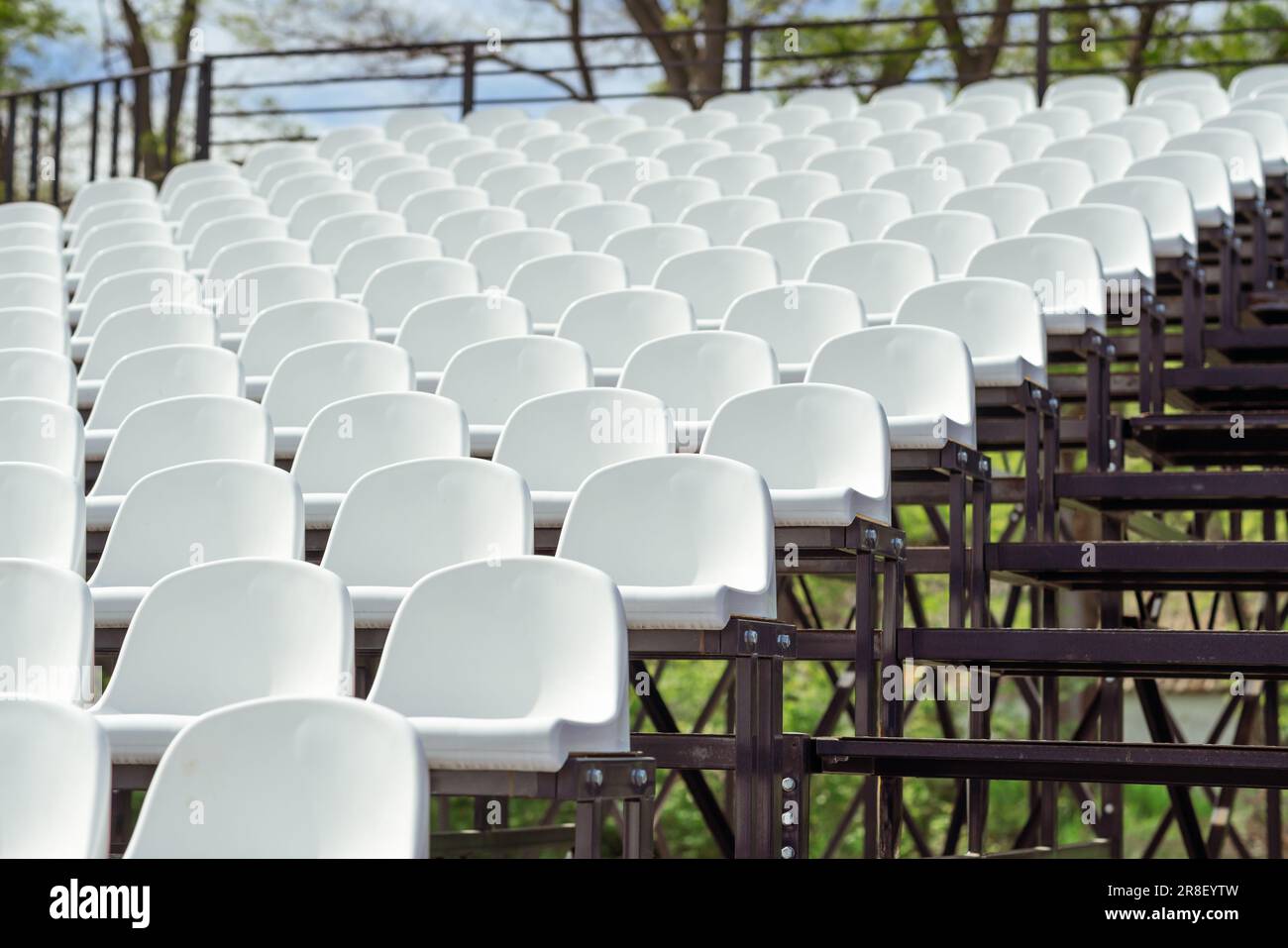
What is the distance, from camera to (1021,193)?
6191 mm

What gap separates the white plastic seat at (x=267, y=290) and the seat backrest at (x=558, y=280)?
734mm

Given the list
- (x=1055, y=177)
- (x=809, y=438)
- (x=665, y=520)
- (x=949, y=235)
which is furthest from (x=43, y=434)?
(x=1055, y=177)

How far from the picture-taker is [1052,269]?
17.0ft

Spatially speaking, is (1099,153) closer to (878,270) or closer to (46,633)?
(878,270)

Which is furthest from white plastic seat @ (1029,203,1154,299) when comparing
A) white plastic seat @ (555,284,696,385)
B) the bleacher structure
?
white plastic seat @ (555,284,696,385)

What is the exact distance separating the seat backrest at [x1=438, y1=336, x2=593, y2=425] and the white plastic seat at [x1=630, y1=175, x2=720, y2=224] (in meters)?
2.44

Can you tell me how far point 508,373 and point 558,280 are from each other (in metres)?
1.17

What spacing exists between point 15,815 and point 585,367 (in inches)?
99.4

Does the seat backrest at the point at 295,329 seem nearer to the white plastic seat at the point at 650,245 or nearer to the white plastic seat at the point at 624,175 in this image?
the white plastic seat at the point at 650,245

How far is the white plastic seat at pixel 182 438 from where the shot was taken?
437 centimetres
